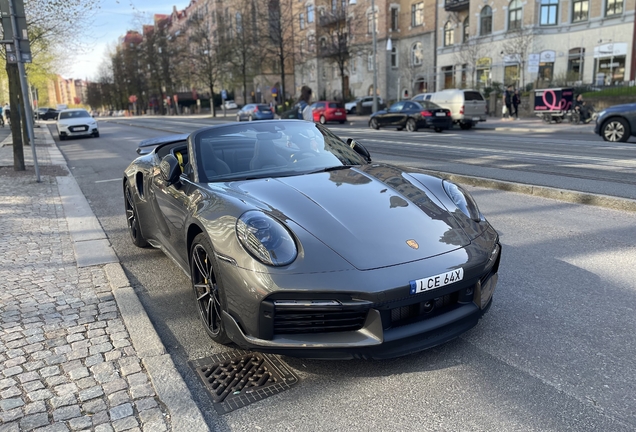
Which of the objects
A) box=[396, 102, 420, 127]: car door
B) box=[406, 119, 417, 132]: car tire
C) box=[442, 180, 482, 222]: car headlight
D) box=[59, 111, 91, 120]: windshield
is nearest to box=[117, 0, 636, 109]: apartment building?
box=[396, 102, 420, 127]: car door

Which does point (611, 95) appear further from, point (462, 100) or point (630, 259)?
point (630, 259)

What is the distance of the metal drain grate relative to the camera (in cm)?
271

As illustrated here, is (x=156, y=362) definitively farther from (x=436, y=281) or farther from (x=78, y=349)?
(x=436, y=281)

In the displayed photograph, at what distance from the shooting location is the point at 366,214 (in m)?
3.15

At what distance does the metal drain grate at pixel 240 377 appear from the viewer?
8.89ft

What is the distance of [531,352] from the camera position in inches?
118

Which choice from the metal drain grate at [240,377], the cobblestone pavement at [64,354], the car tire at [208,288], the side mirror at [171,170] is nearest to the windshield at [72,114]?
the cobblestone pavement at [64,354]

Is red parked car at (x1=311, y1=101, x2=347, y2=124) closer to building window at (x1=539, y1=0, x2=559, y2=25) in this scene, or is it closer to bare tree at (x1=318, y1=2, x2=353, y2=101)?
bare tree at (x1=318, y1=2, x2=353, y2=101)

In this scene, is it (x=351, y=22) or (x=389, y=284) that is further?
(x=351, y=22)

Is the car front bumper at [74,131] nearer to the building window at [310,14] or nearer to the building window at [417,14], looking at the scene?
the building window at [417,14]

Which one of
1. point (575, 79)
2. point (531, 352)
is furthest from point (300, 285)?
point (575, 79)

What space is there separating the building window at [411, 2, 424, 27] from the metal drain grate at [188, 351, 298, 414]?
50294mm

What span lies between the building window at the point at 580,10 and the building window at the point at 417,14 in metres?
15.3

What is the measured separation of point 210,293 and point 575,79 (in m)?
36.3
